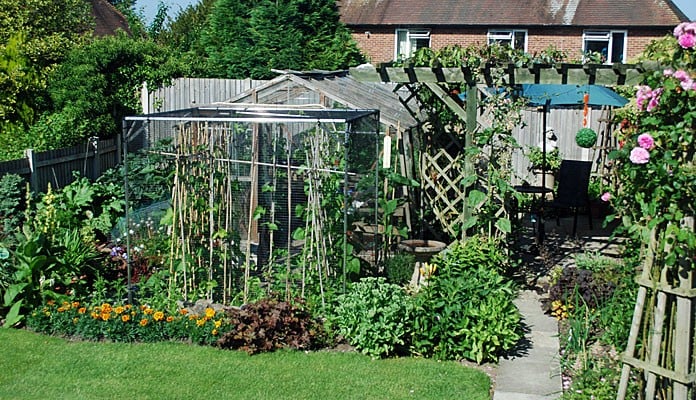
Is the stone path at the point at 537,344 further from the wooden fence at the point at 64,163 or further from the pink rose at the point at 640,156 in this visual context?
the wooden fence at the point at 64,163

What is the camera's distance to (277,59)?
17.1 meters

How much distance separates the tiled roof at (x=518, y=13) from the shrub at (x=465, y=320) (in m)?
16.7

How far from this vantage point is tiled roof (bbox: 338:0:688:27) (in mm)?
21672

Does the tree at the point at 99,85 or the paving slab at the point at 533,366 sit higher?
the tree at the point at 99,85

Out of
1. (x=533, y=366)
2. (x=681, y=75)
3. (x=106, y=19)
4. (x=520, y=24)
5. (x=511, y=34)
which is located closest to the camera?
(x=681, y=75)

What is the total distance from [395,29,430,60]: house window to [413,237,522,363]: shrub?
56.0 feet

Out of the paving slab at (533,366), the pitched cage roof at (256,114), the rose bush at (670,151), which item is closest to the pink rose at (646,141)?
the rose bush at (670,151)

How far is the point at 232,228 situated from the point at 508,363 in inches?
111

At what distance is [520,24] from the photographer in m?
22.0

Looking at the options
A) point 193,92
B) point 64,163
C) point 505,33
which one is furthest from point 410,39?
point 64,163

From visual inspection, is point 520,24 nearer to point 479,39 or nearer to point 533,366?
point 479,39

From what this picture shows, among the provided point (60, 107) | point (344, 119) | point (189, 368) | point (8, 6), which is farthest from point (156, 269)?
point (8, 6)

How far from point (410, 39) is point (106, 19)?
12995 millimetres

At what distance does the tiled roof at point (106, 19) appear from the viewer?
28361 mm
